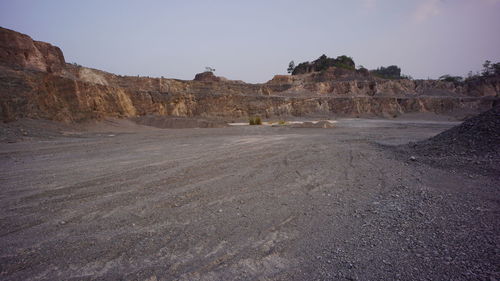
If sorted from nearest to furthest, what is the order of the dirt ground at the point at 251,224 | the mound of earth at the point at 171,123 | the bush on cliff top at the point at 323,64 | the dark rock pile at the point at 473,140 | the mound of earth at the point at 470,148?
the dirt ground at the point at 251,224 < the mound of earth at the point at 470,148 < the dark rock pile at the point at 473,140 < the mound of earth at the point at 171,123 < the bush on cliff top at the point at 323,64

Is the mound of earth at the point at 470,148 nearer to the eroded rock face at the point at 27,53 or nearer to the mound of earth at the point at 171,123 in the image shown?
the mound of earth at the point at 171,123

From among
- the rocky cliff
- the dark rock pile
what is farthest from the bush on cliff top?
the dark rock pile

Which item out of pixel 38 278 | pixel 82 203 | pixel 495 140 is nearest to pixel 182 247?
pixel 38 278

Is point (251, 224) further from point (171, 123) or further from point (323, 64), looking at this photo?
point (323, 64)

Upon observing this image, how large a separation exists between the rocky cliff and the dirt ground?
511 inches

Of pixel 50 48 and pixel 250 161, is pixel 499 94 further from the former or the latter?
pixel 50 48

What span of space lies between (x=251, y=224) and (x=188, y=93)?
91.9 feet

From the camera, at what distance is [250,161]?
6.47m

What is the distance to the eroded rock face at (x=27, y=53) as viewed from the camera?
52.9ft

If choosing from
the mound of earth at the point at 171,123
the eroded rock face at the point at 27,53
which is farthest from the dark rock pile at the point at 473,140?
the eroded rock face at the point at 27,53

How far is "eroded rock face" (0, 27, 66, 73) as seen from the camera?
1611 centimetres

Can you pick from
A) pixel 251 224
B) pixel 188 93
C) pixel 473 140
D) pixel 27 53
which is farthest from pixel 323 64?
pixel 251 224

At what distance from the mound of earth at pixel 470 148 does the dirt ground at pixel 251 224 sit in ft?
1.44

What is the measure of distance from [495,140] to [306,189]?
16.7 feet
